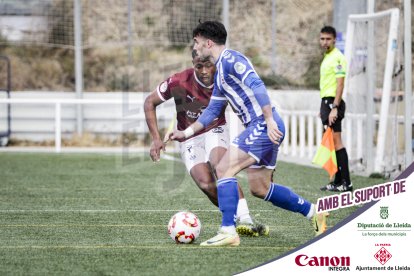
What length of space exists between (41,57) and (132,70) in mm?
3510

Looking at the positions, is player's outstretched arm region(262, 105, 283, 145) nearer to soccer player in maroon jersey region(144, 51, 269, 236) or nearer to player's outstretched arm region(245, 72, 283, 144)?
player's outstretched arm region(245, 72, 283, 144)

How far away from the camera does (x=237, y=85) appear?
8578mm

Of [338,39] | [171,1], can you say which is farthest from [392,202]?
[171,1]

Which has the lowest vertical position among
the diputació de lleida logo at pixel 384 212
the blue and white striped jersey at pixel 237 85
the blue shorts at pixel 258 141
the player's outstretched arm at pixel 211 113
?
the diputació de lleida logo at pixel 384 212

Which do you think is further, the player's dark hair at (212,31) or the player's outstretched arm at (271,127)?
the player's dark hair at (212,31)

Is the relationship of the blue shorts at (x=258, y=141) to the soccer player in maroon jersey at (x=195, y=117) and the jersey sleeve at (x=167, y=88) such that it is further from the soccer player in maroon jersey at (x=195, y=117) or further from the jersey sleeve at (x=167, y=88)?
the jersey sleeve at (x=167, y=88)

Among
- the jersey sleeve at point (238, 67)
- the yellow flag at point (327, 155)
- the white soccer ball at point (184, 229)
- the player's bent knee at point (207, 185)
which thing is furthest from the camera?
the yellow flag at point (327, 155)

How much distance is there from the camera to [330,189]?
13.7 meters

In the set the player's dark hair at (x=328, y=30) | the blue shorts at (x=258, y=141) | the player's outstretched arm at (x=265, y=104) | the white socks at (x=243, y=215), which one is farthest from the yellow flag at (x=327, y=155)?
the player's outstretched arm at (x=265, y=104)

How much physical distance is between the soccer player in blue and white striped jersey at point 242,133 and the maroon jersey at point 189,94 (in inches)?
52.0

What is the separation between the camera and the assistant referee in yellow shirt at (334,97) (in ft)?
44.5

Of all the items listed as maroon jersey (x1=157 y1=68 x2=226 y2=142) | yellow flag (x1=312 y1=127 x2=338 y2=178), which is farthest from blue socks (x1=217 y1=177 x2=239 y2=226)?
yellow flag (x1=312 y1=127 x2=338 y2=178)

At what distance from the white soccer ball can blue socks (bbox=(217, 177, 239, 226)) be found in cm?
35

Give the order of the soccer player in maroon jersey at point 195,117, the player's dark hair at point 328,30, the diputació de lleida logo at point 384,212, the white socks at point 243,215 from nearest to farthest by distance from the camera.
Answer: the diputació de lleida logo at point 384,212 < the white socks at point 243,215 < the soccer player in maroon jersey at point 195,117 < the player's dark hair at point 328,30
